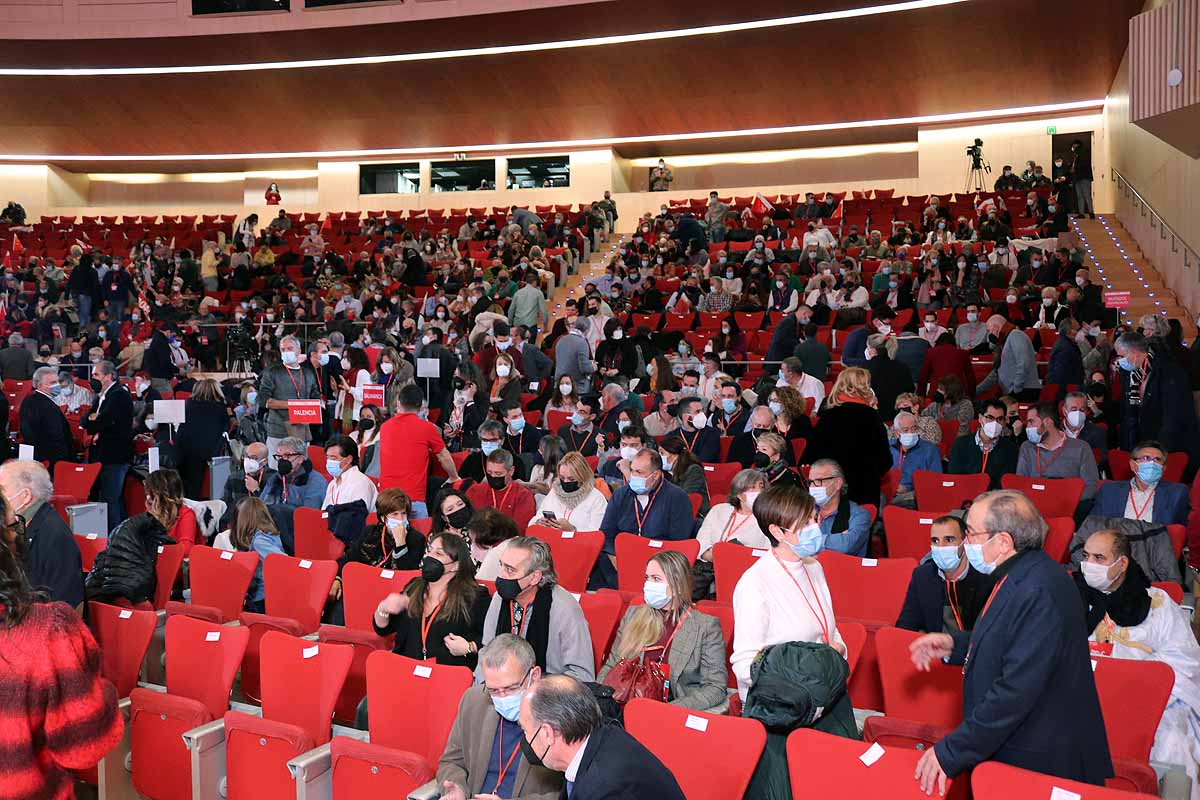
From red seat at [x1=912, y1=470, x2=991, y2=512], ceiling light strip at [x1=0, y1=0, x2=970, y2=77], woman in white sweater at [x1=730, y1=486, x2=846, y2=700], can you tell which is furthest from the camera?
ceiling light strip at [x1=0, y1=0, x2=970, y2=77]

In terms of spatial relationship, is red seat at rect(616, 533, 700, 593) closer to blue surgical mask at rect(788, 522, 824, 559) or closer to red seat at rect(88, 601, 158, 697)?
blue surgical mask at rect(788, 522, 824, 559)

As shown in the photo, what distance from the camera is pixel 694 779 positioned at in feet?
10.5

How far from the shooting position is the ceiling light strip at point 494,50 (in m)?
16.7

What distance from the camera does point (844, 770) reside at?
2.91 meters

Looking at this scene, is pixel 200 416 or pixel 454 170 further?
pixel 454 170

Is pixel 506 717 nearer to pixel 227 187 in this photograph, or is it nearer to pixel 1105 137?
pixel 1105 137

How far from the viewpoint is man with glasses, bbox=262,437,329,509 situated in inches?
275

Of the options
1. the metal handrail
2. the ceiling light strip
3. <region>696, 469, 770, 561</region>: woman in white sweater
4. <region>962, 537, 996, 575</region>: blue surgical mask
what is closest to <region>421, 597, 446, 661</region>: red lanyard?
<region>696, 469, 770, 561</region>: woman in white sweater

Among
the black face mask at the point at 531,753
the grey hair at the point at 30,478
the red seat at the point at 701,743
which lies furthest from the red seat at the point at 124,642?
the red seat at the point at 701,743

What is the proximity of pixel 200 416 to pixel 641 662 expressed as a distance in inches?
238

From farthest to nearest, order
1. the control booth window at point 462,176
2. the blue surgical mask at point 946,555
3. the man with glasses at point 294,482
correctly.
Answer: the control booth window at point 462,176
the man with glasses at point 294,482
the blue surgical mask at point 946,555

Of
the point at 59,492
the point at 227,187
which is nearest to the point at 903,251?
the point at 59,492

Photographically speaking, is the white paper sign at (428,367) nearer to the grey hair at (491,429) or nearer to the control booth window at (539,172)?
the grey hair at (491,429)

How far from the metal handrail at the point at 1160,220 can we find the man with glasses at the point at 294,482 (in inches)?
393
